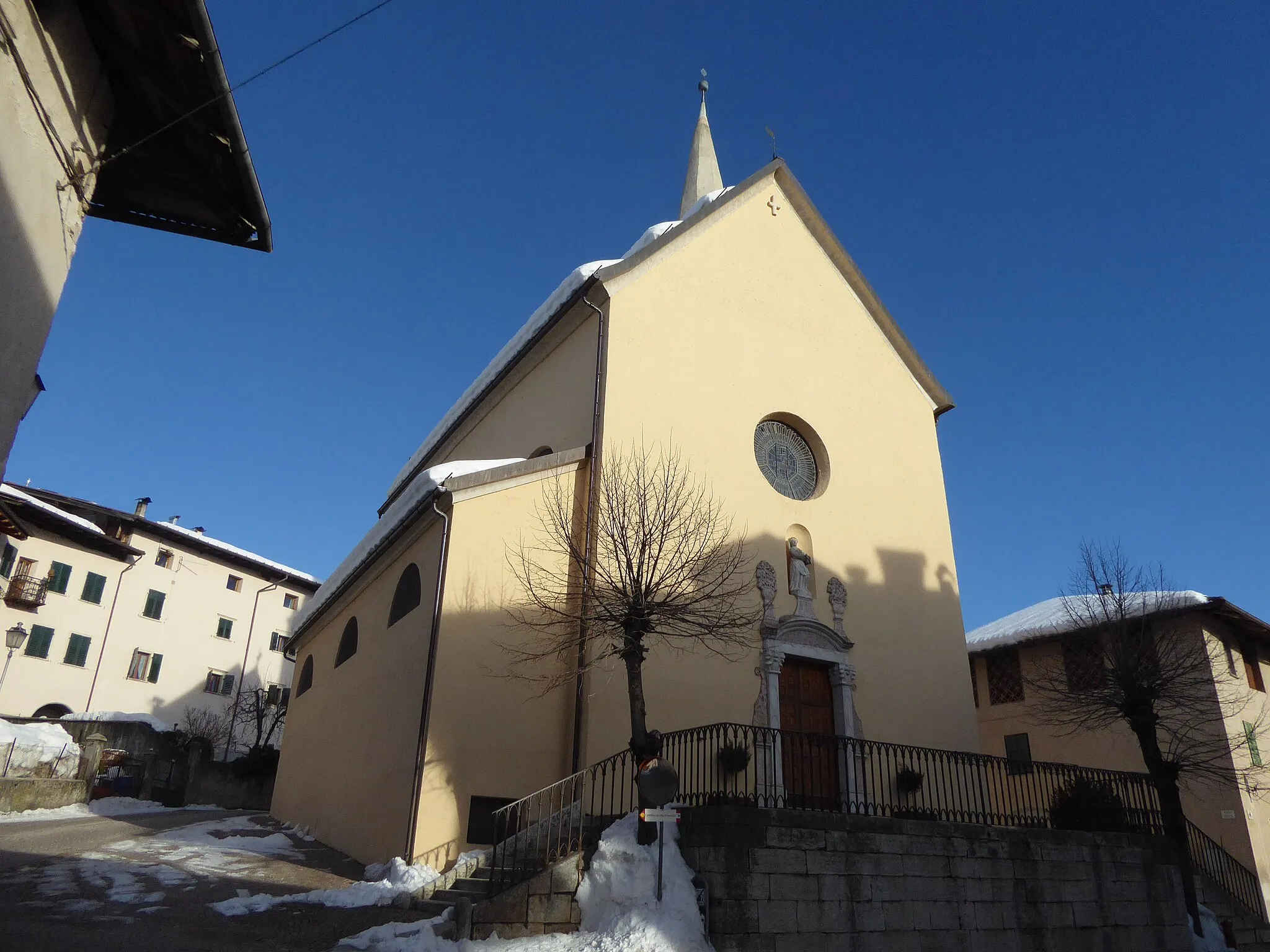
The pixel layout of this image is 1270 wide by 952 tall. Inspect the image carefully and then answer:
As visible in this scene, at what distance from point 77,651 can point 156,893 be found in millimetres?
27404

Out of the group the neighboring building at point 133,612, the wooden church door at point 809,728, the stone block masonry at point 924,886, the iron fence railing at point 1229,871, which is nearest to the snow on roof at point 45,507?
the neighboring building at point 133,612

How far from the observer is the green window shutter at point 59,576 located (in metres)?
32.7

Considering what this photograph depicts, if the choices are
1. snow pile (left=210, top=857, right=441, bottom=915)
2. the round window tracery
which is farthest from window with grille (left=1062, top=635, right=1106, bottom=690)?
snow pile (left=210, top=857, right=441, bottom=915)

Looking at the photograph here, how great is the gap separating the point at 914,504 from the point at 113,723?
23.5 meters

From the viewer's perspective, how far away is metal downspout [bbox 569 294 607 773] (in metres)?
12.0

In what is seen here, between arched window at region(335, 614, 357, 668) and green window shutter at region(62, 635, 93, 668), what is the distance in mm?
20366

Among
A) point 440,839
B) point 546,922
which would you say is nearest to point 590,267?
point 440,839

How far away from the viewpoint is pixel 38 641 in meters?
32.0

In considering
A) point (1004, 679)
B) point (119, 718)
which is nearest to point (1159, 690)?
point (1004, 679)

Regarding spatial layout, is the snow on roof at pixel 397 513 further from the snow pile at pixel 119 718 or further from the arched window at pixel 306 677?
the snow pile at pixel 119 718

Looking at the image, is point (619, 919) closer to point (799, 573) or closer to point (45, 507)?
point (799, 573)

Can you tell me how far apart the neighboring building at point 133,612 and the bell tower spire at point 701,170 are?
20.7m

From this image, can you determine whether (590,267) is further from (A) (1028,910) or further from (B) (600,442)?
(A) (1028,910)

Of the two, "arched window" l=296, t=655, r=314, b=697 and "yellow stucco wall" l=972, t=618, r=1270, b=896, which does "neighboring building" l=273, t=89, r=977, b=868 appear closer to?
"arched window" l=296, t=655, r=314, b=697
